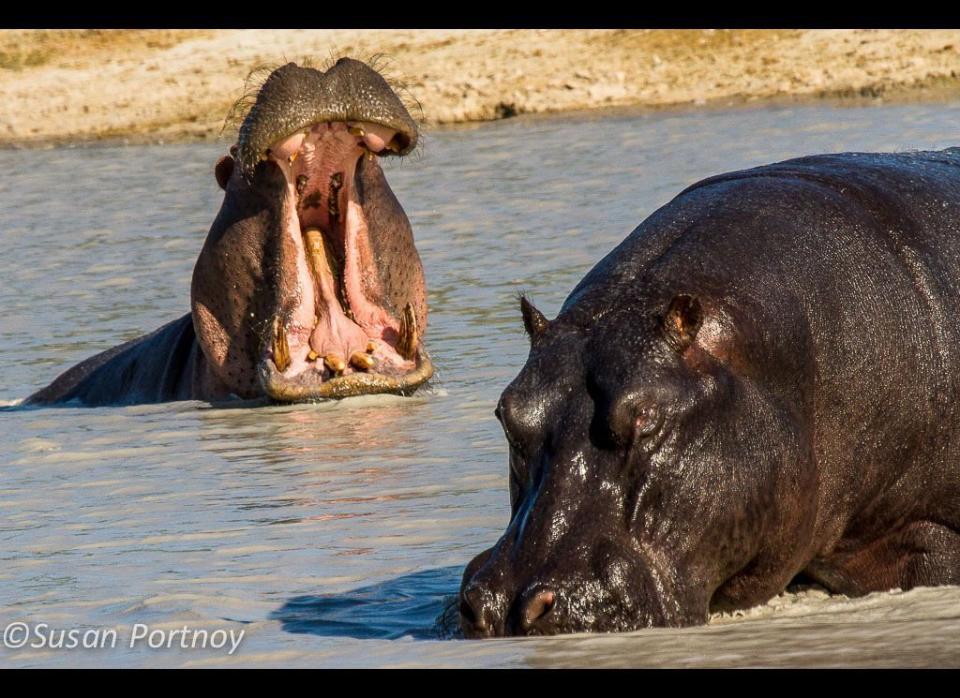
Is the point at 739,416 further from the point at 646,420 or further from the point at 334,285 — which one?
the point at 334,285

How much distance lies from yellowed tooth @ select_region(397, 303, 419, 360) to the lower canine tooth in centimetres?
15

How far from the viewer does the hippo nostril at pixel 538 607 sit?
3.90 meters

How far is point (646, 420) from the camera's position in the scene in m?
4.04

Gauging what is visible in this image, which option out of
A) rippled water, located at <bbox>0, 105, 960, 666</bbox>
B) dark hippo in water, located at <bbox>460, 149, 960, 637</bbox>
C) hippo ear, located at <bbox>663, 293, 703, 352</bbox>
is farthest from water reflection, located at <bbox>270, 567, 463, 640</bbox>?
hippo ear, located at <bbox>663, 293, 703, 352</bbox>

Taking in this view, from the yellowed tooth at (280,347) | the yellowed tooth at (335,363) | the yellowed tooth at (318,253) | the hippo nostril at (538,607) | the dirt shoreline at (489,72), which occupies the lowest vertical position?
the dirt shoreline at (489,72)

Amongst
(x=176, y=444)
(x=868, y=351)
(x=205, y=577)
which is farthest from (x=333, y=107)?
(x=868, y=351)

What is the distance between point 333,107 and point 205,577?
3.28 m

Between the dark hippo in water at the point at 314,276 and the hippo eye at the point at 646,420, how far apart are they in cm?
442

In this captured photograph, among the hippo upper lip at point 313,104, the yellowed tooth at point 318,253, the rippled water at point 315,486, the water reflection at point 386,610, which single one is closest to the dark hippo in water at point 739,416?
the rippled water at point 315,486

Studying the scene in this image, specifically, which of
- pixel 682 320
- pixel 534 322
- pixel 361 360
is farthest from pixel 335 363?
pixel 682 320

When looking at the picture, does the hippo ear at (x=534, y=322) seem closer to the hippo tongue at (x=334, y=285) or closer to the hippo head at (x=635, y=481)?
the hippo head at (x=635, y=481)

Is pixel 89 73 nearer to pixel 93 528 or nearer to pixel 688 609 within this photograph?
pixel 93 528

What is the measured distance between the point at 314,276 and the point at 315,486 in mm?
2252

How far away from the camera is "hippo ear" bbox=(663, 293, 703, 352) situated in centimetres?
409
